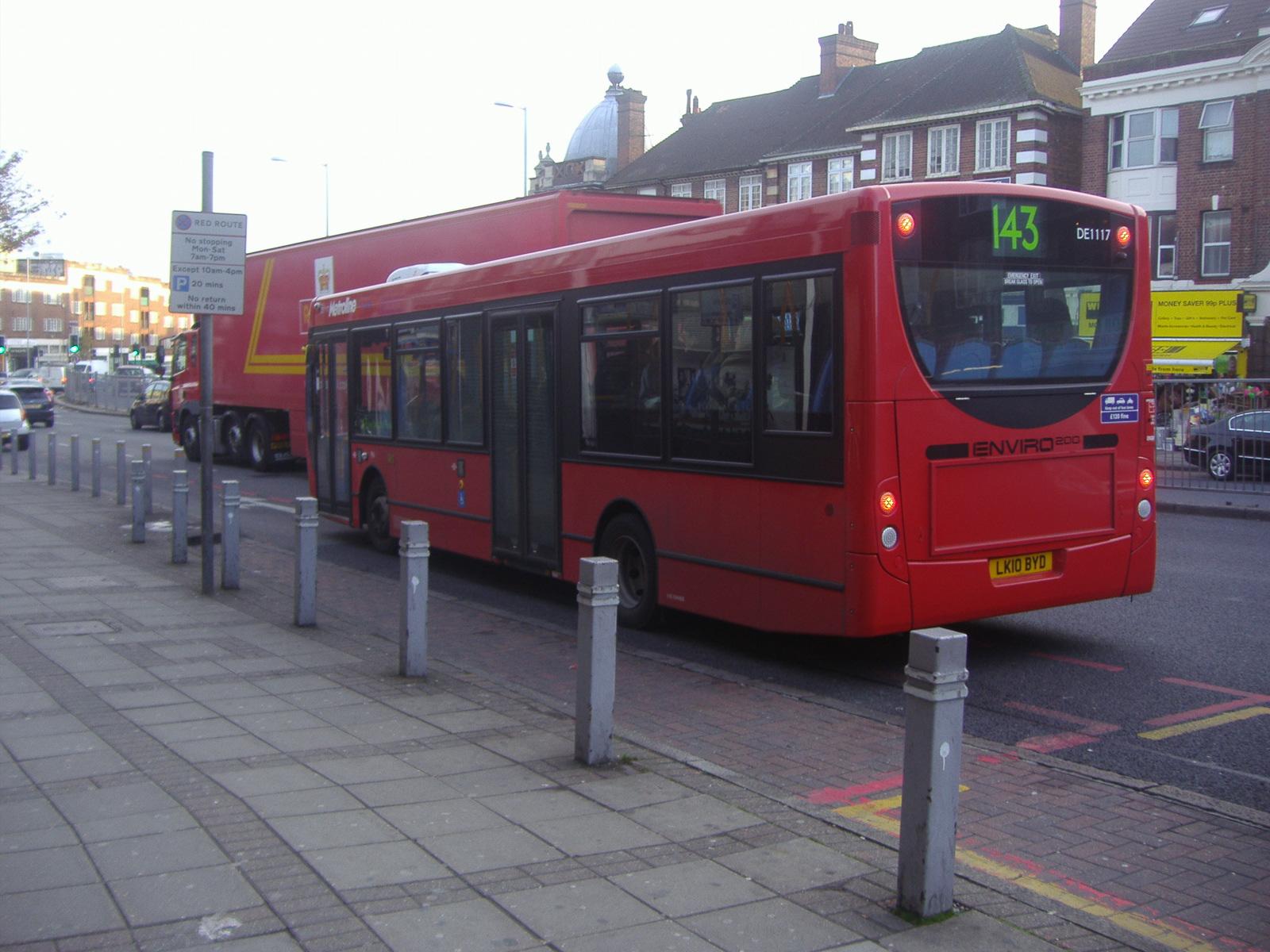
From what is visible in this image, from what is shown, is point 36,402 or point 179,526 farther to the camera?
point 36,402

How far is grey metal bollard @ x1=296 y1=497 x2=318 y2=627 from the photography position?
8984mm

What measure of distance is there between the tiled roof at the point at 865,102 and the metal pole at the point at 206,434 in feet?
130

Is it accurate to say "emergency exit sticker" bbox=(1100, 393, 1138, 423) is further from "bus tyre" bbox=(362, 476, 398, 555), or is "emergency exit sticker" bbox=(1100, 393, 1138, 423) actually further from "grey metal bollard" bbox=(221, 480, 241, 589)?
"bus tyre" bbox=(362, 476, 398, 555)

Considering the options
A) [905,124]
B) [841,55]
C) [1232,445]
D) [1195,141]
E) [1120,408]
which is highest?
[841,55]

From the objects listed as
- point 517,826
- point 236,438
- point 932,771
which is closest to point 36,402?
point 236,438

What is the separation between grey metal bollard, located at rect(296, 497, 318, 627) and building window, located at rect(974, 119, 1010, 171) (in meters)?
Answer: 41.8

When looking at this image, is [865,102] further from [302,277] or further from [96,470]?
[96,470]

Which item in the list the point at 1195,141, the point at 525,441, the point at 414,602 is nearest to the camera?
the point at 414,602

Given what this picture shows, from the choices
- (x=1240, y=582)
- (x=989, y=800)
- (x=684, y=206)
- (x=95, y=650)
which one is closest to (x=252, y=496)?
(x=684, y=206)

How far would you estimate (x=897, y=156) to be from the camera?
49.3m

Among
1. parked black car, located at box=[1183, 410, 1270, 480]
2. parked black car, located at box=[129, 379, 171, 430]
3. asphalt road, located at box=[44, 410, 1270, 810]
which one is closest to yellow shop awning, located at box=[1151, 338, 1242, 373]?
parked black car, located at box=[1183, 410, 1270, 480]

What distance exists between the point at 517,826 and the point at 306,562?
188 inches

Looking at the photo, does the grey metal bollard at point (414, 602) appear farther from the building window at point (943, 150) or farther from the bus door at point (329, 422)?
the building window at point (943, 150)

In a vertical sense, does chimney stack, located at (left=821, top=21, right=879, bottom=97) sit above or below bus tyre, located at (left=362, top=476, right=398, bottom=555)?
above
